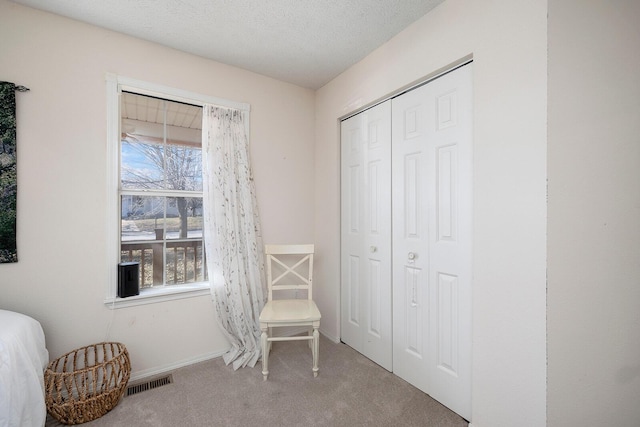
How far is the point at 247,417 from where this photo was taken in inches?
70.7

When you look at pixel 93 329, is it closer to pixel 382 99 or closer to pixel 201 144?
pixel 201 144

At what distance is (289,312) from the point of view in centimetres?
231

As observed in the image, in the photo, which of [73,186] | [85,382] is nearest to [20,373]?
[85,382]

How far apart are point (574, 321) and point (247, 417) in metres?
1.92

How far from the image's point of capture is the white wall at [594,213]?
1373mm

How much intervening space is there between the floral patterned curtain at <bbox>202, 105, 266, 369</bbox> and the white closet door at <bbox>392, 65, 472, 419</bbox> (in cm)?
128

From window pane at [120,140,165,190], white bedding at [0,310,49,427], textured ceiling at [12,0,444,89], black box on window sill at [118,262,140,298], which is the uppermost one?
textured ceiling at [12,0,444,89]

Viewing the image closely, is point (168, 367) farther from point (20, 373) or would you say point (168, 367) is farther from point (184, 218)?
point (184, 218)

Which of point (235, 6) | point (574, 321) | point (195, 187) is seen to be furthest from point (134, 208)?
point (574, 321)

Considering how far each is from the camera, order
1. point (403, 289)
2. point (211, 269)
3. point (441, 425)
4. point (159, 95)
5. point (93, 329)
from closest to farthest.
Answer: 1. point (441, 425)
2. point (93, 329)
3. point (403, 289)
4. point (159, 95)
5. point (211, 269)

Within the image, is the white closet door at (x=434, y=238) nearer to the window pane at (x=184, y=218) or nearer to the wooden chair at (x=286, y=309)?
the wooden chair at (x=286, y=309)

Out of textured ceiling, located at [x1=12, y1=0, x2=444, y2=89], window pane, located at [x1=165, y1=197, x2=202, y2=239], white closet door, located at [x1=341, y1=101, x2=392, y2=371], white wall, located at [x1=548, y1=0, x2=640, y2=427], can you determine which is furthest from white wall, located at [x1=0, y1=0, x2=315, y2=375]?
white wall, located at [x1=548, y1=0, x2=640, y2=427]

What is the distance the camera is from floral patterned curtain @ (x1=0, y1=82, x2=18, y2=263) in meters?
1.78

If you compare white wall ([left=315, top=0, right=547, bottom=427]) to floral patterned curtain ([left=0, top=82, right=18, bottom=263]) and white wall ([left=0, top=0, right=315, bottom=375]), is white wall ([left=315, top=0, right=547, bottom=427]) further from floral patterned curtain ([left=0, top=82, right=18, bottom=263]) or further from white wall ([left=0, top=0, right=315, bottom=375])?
floral patterned curtain ([left=0, top=82, right=18, bottom=263])
